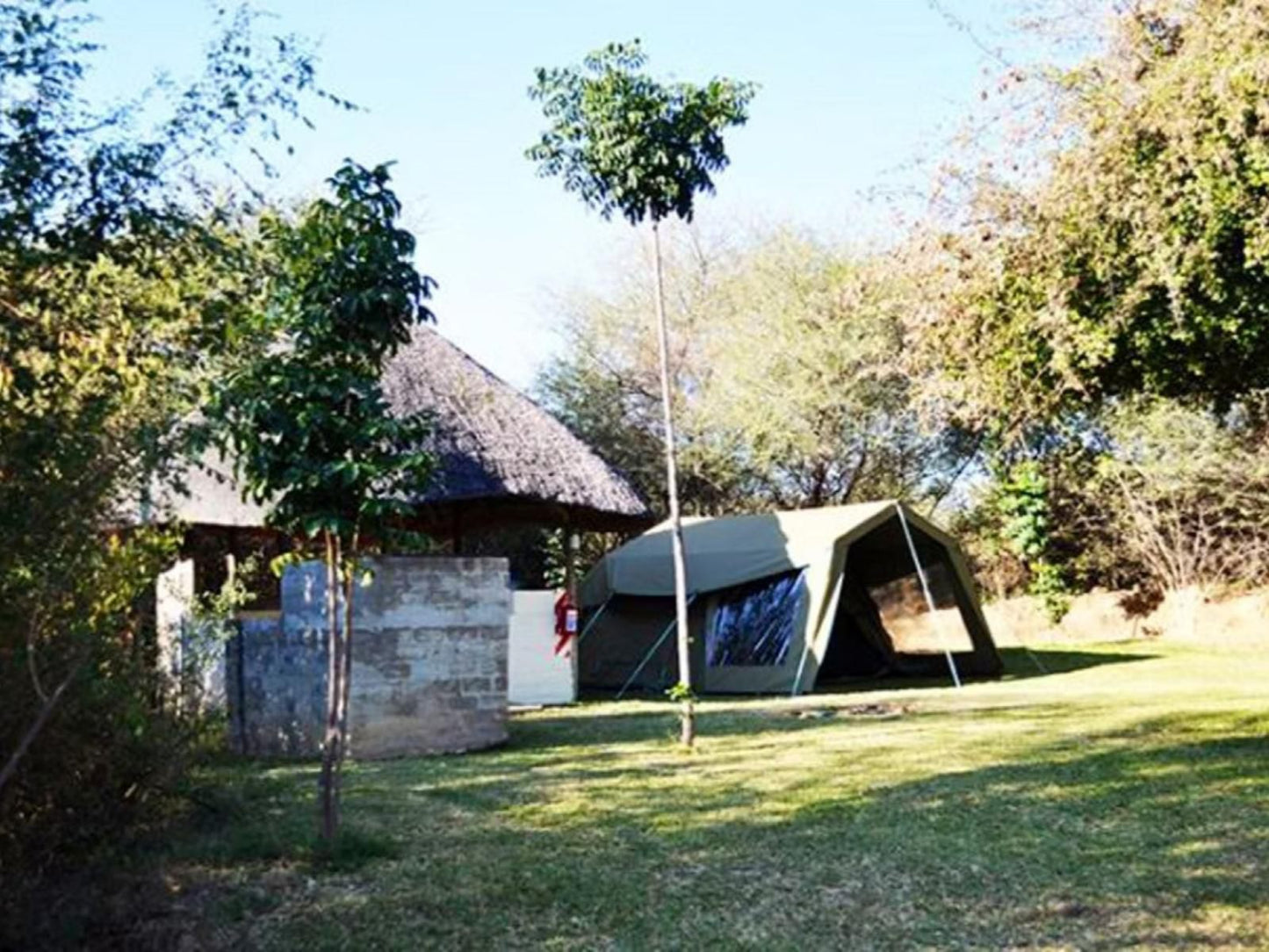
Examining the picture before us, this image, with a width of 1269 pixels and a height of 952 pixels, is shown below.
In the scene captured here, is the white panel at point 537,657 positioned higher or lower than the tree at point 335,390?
lower

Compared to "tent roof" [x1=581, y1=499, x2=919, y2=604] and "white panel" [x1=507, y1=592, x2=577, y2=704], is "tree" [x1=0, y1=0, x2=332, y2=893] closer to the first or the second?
"white panel" [x1=507, y1=592, x2=577, y2=704]

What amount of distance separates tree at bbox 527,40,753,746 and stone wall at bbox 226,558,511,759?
152cm

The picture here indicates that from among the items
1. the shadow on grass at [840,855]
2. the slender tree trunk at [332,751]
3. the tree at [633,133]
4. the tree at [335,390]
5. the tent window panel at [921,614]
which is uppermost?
the tree at [633,133]

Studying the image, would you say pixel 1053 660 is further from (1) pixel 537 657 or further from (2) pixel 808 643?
(1) pixel 537 657

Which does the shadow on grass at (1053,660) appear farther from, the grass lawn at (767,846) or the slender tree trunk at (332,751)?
the slender tree trunk at (332,751)

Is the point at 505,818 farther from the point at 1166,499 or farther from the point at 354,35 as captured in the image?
the point at 1166,499

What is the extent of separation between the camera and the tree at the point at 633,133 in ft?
25.7

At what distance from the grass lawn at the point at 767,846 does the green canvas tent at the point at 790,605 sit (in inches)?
146

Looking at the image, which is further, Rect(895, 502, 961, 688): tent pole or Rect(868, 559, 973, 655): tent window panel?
Rect(868, 559, 973, 655): tent window panel

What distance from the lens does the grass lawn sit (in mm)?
4109

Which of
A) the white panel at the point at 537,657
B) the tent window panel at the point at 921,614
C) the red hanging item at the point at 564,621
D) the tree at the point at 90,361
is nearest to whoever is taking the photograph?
the tree at the point at 90,361

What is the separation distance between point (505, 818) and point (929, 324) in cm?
310

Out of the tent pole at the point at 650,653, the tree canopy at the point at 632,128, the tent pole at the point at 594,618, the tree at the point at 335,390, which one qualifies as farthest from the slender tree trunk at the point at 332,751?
the tent pole at the point at 594,618

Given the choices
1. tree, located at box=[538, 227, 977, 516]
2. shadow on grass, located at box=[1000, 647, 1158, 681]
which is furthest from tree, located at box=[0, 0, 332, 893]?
tree, located at box=[538, 227, 977, 516]
